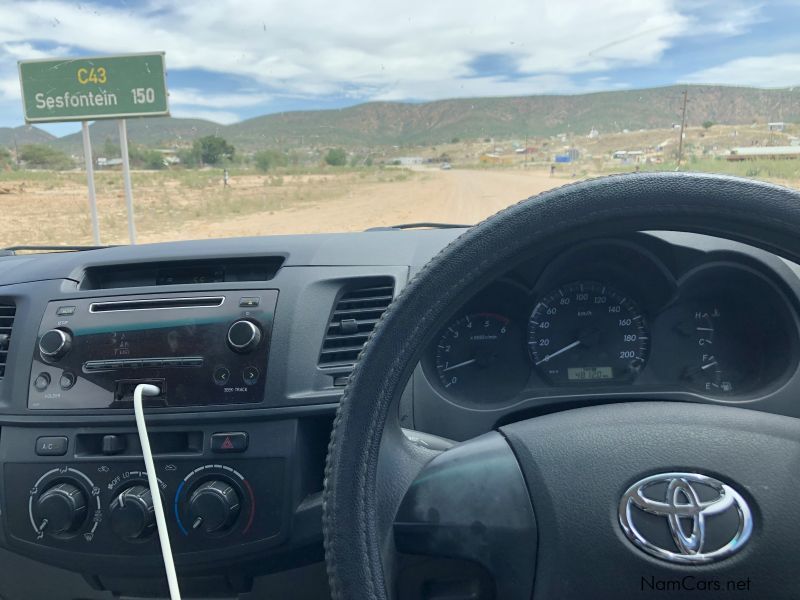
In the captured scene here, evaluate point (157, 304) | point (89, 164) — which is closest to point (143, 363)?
point (157, 304)

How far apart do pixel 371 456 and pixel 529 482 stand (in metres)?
0.34

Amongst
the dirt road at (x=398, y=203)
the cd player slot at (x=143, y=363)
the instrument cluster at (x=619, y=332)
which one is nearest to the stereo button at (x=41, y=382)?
the cd player slot at (x=143, y=363)

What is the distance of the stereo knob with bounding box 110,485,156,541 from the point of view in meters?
2.02

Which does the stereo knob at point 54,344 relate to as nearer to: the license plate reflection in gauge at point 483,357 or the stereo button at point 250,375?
the stereo button at point 250,375

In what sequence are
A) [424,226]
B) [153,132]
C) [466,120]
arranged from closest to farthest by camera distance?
[424,226] < [153,132] < [466,120]

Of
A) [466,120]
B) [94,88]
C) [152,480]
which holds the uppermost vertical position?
[94,88]

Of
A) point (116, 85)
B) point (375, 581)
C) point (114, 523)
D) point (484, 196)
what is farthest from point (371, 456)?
point (484, 196)

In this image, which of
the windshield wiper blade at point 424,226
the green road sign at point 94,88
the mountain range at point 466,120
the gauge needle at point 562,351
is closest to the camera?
the gauge needle at point 562,351

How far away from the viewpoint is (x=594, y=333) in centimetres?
247

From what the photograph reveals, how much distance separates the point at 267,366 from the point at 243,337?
0.11 metres

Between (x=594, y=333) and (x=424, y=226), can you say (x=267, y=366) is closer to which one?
(x=594, y=333)

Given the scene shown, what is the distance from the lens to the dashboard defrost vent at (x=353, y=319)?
2305 mm

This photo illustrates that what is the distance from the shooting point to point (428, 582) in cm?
146

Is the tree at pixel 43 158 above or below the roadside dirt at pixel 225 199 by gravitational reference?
above
